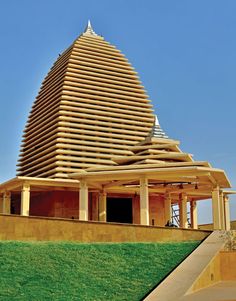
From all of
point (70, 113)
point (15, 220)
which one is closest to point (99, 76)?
point (70, 113)

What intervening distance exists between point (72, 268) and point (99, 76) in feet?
85.5

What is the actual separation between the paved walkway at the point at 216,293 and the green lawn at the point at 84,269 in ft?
5.37

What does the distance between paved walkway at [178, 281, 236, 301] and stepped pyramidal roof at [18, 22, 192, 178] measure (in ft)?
54.3

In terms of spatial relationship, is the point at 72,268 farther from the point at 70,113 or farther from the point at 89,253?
the point at 70,113

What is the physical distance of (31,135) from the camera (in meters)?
41.3

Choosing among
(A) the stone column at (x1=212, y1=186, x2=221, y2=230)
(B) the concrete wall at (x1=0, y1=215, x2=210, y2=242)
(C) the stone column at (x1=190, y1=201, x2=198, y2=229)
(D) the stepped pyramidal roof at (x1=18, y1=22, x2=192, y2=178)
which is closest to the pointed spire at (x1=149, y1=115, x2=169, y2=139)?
(D) the stepped pyramidal roof at (x1=18, y1=22, x2=192, y2=178)

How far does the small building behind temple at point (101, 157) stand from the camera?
97.0ft

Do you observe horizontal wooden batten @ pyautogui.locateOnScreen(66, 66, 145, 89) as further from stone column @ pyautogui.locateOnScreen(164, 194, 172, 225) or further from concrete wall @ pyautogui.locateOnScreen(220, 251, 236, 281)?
concrete wall @ pyautogui.locateOnScreen(220, 251, 236, 281)

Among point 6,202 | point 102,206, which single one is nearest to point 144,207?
point 102,206

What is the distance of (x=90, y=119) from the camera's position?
3744cm

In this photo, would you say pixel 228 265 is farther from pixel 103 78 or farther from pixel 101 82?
pixel 103 78

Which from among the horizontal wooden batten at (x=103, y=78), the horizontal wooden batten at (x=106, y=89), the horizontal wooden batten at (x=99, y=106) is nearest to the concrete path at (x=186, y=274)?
the horizontal wooden batten at (x=99, y=106)

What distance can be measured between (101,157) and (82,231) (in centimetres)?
1670

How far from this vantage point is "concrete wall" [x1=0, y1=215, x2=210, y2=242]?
19094 millimetres
